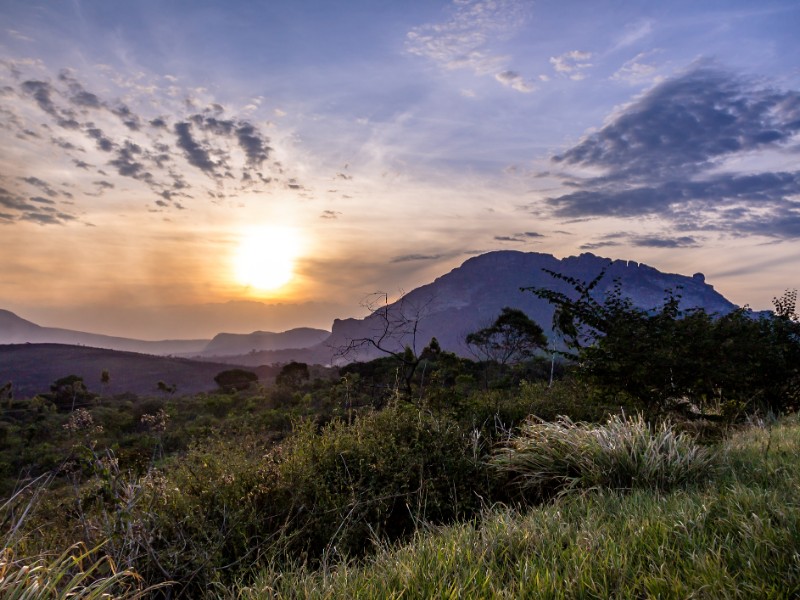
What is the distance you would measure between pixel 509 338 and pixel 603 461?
69.6 feet

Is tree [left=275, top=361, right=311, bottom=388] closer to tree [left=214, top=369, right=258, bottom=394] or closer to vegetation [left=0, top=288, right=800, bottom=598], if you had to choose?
tree [left=214, top=369, right=258, bottom=394]

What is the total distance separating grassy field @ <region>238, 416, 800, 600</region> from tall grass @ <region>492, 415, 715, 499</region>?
0.96 meters

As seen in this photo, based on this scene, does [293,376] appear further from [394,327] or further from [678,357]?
[678,357]

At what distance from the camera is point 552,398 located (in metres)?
10.3

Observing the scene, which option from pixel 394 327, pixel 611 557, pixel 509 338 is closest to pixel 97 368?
pixel 509 338

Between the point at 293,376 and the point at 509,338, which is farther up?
the point at 509,338

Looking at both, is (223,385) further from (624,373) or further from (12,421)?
(624,373)

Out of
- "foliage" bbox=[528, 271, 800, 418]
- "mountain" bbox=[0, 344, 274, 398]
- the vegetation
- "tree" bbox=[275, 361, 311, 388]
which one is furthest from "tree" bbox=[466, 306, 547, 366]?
"mountain" bbox=[0, 344, 274, 398]

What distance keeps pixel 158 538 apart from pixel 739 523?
182 inches

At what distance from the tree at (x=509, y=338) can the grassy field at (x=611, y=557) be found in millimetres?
20688

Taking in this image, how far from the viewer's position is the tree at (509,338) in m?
25.4

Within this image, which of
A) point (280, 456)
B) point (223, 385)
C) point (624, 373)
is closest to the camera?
point (280, 456)

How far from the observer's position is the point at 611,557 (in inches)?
113

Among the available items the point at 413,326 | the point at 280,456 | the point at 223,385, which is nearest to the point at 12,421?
the point at 223,385
